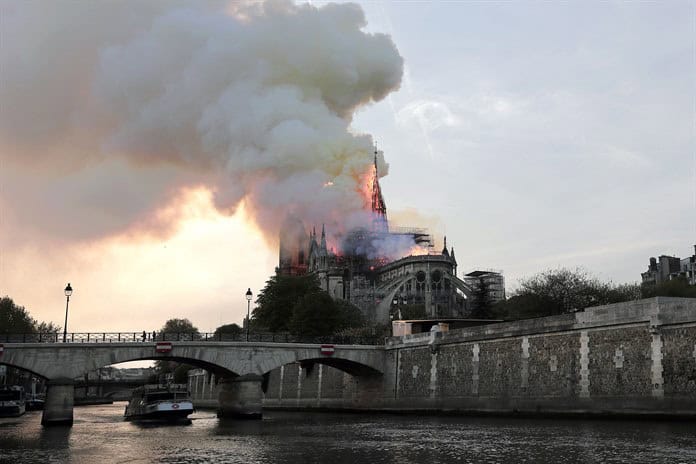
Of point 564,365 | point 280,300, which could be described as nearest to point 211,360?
point 564,365

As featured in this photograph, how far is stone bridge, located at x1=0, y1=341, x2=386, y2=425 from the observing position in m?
46.8

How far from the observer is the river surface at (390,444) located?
23.4 metres

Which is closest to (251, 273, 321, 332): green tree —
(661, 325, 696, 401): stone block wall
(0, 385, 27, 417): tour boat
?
(0, 385, 27, 417): tour boat

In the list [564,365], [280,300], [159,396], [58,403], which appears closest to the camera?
[564,365]

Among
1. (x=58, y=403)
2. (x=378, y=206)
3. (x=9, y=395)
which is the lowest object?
(x=9, y=395)

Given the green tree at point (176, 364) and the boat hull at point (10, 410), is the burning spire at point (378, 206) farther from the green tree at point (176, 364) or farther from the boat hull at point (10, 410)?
the boat hull at point (10, 410)

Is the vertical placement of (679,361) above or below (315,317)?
below

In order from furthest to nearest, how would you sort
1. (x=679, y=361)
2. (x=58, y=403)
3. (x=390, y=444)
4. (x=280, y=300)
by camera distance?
(x=280, y=300) < (x=58, y=403) < (x=679, y=361) < (x=390, y=444)

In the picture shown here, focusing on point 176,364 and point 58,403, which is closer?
point 58,403

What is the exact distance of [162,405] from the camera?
169 feet

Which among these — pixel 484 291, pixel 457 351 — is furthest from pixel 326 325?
pixel 457 351

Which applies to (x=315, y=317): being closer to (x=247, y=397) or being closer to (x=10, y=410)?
(x=247, y=397)

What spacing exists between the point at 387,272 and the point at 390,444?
102m

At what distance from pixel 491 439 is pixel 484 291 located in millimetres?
55765
